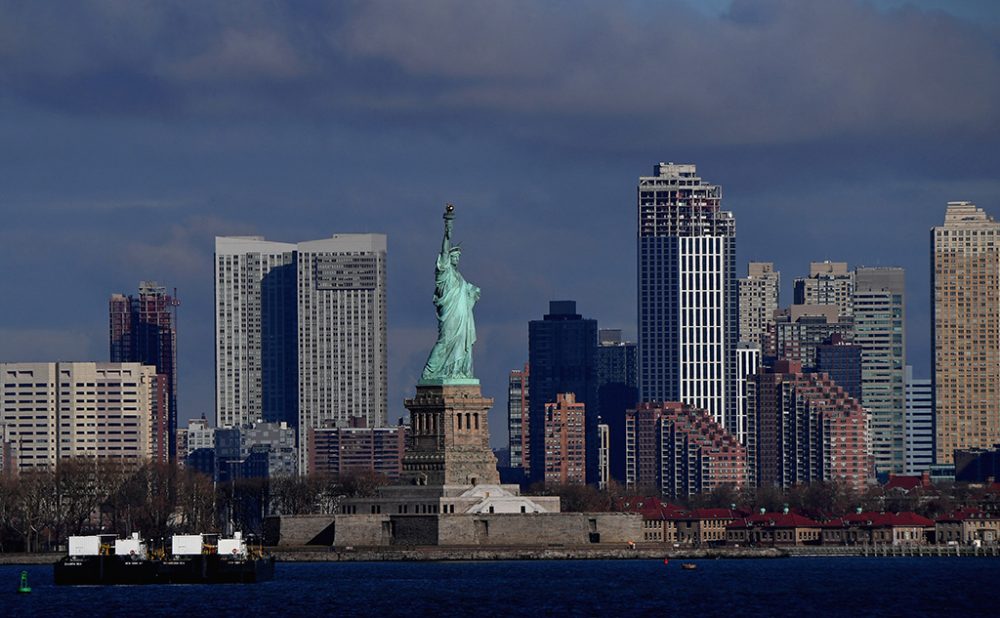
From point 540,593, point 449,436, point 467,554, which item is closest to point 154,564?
point 540,593

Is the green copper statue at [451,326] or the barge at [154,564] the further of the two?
the green copper statue at [451,326]

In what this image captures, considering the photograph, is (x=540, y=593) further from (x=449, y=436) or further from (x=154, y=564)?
(x=449, y=436)

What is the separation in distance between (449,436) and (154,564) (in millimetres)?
36497

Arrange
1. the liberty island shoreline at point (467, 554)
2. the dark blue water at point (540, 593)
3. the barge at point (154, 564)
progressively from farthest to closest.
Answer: the liberty island shoreline at point (467, 554) → the barge at point (154, 564) → the dark blue water at point (540, 593)

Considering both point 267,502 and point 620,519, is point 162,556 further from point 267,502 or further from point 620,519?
point 267,502

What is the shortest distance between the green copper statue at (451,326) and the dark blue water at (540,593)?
12003 millimetres

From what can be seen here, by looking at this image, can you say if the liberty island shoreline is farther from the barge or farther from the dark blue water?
the barge

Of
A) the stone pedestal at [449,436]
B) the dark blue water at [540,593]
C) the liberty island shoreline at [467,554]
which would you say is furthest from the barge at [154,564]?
the stone pedestal at [449,436]

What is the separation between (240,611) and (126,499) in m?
79.0

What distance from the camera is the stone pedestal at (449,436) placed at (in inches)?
6447

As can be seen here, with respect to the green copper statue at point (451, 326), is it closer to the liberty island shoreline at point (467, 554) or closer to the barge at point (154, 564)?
the liberty island shoreline at point (467, 554)

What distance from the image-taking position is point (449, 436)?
538ft

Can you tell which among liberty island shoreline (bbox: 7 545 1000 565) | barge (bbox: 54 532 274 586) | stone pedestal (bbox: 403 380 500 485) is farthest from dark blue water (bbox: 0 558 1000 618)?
stone pedestal (bbox: 403 380 500 485)

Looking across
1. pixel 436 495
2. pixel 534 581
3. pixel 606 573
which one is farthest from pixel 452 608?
pixel 436 495
